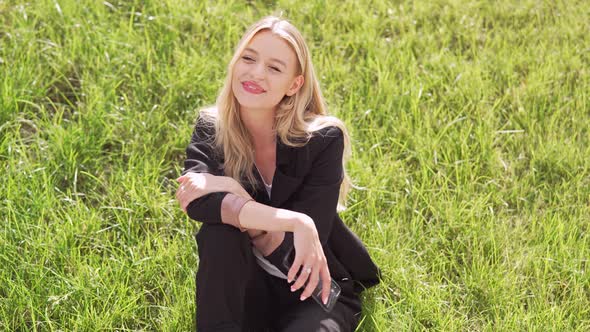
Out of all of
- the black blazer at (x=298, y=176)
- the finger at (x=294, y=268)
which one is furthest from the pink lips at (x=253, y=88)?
the finger at (x=294, y=268)

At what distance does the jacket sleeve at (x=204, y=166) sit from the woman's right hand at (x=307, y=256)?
0.32 m

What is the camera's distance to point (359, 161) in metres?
4.15

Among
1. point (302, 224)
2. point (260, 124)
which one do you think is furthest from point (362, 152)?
point (302, 224)

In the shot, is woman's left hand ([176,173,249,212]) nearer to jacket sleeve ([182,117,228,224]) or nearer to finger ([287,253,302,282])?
jacket sleeve ([182,117,228,224])

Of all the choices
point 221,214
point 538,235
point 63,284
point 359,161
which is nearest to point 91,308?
point 63,284

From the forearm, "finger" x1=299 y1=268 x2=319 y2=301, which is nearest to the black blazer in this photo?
the forearm

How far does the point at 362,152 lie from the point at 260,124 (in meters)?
1.13

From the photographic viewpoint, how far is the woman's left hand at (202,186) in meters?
3.01

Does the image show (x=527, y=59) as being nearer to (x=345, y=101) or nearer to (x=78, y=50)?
(x=345, y=101)

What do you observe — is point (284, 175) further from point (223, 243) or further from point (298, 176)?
point (223, 243)

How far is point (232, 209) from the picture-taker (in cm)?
293

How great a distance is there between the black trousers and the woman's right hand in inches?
8.6

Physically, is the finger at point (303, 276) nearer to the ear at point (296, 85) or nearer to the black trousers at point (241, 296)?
the black trousers at point (241, 296)

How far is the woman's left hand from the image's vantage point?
9.89 feet
